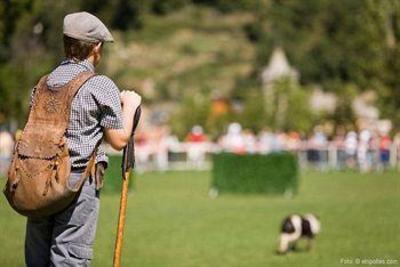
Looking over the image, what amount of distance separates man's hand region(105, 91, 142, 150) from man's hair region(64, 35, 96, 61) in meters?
0.29

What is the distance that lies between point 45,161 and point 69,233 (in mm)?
423

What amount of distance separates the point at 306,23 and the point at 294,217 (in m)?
151

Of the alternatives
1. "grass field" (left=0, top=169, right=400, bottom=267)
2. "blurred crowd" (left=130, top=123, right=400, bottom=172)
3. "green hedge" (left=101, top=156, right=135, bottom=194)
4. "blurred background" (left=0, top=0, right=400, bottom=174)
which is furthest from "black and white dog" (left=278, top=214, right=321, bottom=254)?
"blurred crowd" (left=130, top=123, right=400, bottom=172)

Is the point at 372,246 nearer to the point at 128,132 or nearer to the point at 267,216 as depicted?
the point at 267,216

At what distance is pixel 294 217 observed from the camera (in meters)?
14.9

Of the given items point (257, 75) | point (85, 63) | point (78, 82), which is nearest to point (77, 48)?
point (85, 63)

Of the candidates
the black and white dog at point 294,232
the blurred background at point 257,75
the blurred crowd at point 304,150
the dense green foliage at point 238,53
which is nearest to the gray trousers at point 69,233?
the black and white dog at point 294,232

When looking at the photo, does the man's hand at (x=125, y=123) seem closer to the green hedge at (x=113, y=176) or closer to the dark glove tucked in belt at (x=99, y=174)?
the dark glove tucked in belt at (x=99, y=174)

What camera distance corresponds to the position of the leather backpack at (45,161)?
567cm

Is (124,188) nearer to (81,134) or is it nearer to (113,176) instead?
(81,134)

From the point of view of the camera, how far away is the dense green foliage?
4456 centimetres

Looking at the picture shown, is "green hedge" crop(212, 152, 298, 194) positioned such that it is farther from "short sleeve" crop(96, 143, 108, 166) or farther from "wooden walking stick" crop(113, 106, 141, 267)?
"short sleeve" crop(96, 143, 108, 166)

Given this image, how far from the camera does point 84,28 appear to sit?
234 inches

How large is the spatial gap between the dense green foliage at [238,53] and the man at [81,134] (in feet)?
90.6
